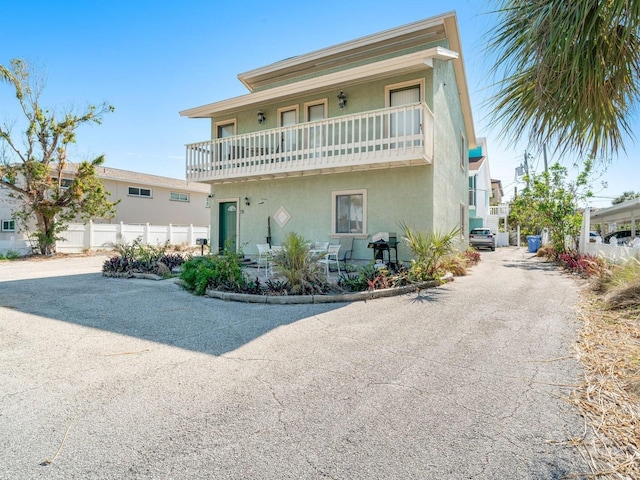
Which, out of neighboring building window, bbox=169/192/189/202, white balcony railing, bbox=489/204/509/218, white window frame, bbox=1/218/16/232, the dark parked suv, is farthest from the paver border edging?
white balcony railing, bbox=489/204/509/218

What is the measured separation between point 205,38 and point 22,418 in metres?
12.2

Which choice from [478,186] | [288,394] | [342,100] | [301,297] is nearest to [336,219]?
[342,100]

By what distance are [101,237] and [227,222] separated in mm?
9627

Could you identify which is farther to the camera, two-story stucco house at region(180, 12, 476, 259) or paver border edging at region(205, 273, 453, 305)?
two-story stucco house at region(180, 12, 476, 259)

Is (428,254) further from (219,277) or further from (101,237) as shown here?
(101,237)

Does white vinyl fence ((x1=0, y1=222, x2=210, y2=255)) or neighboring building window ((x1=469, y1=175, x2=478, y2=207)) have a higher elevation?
neighboring building window ((x1=469, y1=175, x2=478, y2=207))

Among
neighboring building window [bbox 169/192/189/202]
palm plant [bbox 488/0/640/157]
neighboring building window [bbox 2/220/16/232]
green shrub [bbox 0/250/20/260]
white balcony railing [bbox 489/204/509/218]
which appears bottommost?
green shrub [bbox 0/250/20/260]

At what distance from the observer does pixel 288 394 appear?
313cm

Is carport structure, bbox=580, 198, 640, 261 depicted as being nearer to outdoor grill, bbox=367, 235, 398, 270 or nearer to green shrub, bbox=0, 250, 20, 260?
outdoor grill, bbox=367, 235, 398, 270

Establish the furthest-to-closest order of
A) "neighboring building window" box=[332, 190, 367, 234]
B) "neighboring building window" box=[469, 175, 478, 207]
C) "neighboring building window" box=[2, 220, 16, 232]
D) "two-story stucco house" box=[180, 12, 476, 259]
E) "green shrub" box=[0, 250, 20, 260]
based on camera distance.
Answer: "neighboring building window" box=[469, 175, 478, 207]
"neighboring building window" box=[2, 220, 16, 232]
"green shrub" box=[0, 250, 20, 260]
"neighboring building window" box=[332, 190, 367, 234]
"two-story stucco house" box=[180, 12, 476, 259]

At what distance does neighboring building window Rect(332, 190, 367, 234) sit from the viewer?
39.5 ft

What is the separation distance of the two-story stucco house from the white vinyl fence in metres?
6.03

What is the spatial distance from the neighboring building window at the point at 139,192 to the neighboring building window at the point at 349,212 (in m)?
18.3

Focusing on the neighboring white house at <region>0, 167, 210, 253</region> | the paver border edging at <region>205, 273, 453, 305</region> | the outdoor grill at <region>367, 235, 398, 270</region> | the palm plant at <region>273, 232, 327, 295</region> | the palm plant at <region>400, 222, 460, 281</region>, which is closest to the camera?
the paver border edging at <region>205, 273, 453, 305</region>
